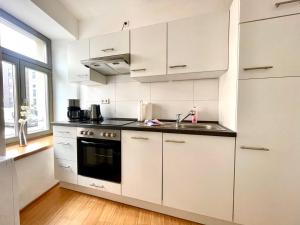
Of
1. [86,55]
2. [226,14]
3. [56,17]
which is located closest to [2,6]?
[56,17]

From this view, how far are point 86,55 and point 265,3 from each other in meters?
1.83

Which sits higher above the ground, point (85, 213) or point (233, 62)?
point (233, 62)

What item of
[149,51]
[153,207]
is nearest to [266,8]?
[149,51]

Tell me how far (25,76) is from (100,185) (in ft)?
5.60

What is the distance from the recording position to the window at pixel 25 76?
167cm

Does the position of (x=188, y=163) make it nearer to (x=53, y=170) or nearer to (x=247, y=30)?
(x=247, y=30)

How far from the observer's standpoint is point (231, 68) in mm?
1231

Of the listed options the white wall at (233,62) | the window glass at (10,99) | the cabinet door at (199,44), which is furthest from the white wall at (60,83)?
the white wall at (233,62)

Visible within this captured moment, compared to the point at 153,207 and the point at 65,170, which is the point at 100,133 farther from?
the point at 153,207

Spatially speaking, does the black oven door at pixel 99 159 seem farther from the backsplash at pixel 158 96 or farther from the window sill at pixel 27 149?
the backsplash at pixel 158 96

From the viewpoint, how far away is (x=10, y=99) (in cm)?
170

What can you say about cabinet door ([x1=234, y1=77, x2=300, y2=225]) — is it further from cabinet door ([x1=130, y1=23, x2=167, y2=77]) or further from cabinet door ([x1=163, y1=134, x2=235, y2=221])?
cabinet door ([x1=130, y1=23, x2=167, y2=77])

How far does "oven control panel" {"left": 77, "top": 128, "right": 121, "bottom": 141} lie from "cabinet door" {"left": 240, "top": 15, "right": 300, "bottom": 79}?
124cm

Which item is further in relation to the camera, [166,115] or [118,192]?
[166,115]
